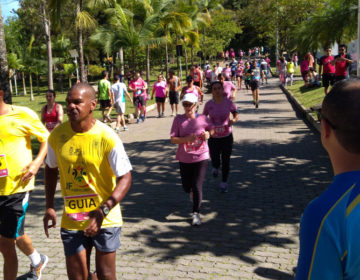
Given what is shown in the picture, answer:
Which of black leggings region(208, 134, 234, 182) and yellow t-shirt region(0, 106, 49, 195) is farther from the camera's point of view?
black leggings region(208, 134, 234, 182)

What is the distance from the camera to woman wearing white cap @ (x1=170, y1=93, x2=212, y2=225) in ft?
18.9

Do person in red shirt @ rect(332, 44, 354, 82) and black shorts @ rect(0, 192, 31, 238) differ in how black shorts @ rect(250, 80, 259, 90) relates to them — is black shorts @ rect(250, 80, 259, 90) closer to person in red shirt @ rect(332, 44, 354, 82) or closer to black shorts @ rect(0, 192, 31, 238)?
person in red shirt @ rect(332, 44, 354, 82)

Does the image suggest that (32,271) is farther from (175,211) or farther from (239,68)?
(239,68)

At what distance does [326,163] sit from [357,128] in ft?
25.1

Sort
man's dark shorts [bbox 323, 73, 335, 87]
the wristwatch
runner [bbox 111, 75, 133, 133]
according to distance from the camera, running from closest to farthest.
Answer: the wristwatch < runner [bbox 111, 75, 133, 133] < man's dark shorts [bbox 323, 73, 335, 87]

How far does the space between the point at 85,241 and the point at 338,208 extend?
2301mm

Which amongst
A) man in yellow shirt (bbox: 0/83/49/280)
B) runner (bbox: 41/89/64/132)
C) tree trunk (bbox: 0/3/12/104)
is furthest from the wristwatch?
tree trunk (bbox: 0/3/12/104)

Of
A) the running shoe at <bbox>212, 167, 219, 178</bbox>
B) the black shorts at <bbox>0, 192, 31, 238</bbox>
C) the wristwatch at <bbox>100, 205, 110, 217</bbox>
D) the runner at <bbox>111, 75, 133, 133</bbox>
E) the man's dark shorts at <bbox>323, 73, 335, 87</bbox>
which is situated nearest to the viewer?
the wristwatch at <bbox>100, 205, 110, 217</bbox>

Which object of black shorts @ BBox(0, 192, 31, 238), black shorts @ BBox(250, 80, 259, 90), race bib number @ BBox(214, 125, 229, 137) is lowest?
black shorts @ BBox(0, 192, 31, 238)

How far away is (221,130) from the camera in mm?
7203

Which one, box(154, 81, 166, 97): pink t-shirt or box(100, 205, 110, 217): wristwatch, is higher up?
box(154, 81, 166, 97): pink t-shirt

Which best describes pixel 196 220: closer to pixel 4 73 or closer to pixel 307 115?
pixel 4 73

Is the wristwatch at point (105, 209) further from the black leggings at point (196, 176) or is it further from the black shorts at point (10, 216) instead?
the black leggings at point (196, 176)

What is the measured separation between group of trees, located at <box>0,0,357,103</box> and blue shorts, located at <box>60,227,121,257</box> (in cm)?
659
